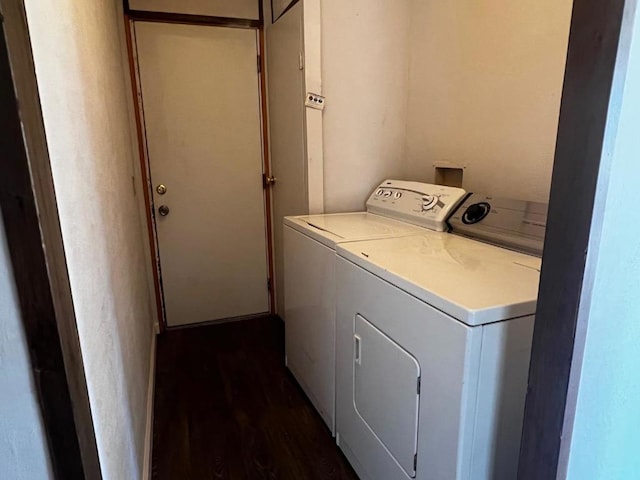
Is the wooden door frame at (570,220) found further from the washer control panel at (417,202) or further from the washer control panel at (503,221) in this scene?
the washer control panel at (417,202)

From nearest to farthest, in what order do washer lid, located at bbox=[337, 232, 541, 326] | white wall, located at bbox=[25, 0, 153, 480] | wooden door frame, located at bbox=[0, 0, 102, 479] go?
wooden door frame, located at bbox=[0, 0, 102, 479]
white wall, located at bbox=[25, 0, 153, 480]
washer lid, located at bbox=[337, 232, 541, 326]

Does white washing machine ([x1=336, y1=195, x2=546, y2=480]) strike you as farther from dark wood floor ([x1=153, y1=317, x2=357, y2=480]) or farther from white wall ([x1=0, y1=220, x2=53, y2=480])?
white wall ([x1=0, y1=220, x2=53, y2=480])

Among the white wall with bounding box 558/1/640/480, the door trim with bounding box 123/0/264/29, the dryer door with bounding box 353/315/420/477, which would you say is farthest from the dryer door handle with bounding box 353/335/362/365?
the door trim with bounding box 123/0/264/29

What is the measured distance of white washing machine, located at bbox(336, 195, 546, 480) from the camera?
1.02 meters

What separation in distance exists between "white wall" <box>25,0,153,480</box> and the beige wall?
2.90ft

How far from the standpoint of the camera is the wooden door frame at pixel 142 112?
2.49 m

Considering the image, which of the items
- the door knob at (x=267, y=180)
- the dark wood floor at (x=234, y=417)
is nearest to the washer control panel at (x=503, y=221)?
the dark wood floor at (x=234, y=417)

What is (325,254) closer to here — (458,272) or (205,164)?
(458,272)

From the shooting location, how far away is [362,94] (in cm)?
231

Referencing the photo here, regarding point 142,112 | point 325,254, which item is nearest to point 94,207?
point 325,254

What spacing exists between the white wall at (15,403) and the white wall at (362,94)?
183 centimetres

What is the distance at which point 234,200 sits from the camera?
2906mm

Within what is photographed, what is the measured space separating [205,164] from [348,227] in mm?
1327

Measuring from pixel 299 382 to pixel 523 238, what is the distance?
4.57 feet
